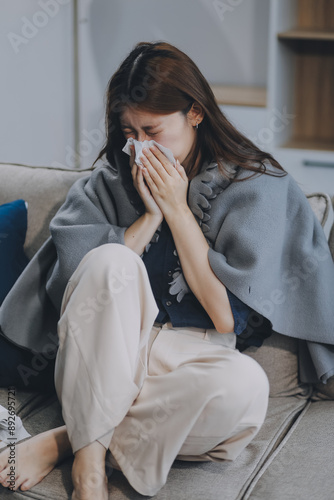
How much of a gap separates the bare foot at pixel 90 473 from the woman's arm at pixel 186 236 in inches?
14.4

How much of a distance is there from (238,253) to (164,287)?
0.61ft

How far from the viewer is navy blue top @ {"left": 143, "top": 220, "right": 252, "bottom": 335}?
1.44 metres

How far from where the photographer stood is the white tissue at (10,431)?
1.37 m

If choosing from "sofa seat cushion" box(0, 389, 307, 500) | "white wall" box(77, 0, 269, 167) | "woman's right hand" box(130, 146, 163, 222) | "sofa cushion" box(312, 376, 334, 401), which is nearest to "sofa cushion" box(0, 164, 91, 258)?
"woman's right hand" box(130, 146, 163, 222)

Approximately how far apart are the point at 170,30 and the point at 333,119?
2.92 feet

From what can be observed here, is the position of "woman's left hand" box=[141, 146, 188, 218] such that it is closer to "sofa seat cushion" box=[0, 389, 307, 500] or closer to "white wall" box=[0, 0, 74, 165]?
"sofa seat cushion" box=[0, 389, 307, 500]

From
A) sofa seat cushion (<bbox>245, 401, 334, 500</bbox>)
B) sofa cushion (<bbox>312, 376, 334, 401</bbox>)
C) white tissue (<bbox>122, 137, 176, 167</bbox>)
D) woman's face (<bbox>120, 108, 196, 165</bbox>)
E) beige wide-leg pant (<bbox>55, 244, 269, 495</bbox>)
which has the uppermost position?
woman's face (<bbox>120, 108, 196, 165</bbox>)

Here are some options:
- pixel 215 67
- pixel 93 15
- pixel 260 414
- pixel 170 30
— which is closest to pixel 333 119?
pixel 215 67

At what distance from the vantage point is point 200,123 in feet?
5.09

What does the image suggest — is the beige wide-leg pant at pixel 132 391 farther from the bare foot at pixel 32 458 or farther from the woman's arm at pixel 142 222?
the woman's arm at pixel 142 222

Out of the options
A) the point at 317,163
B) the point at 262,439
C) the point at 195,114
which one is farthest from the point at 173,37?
the point at 262,439

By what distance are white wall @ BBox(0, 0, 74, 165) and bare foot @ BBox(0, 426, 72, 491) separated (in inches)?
83.2

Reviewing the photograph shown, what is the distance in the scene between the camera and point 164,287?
4.95 ft

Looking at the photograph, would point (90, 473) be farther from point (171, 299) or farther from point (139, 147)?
point (139, 147)
